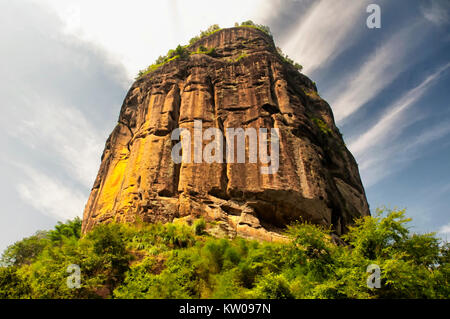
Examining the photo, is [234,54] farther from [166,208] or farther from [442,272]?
[442,272]

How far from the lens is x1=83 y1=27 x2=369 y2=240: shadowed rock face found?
1977cm

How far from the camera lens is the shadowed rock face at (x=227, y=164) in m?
19.8

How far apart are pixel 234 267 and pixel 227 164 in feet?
30.4

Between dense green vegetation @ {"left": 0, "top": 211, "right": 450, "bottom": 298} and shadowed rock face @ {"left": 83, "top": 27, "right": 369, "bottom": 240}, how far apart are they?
3448mm

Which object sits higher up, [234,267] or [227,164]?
[227,164]

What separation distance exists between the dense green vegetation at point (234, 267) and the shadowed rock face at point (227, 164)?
345cm

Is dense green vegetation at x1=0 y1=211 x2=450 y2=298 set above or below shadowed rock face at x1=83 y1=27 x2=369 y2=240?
below

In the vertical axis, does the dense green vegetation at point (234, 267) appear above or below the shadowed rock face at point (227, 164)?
below

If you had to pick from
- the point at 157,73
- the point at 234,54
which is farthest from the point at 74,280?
the point at 234,54

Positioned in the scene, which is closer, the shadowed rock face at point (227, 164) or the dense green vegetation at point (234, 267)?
the dense green vegetation at point (234, 267)

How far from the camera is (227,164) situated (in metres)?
21.5

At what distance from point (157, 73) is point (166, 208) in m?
14.9

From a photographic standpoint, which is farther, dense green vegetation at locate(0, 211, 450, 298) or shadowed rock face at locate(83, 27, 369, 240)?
shadowed rock face at locate(83, 27, 369, 240)

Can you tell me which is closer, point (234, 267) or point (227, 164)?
point (234, 267)
